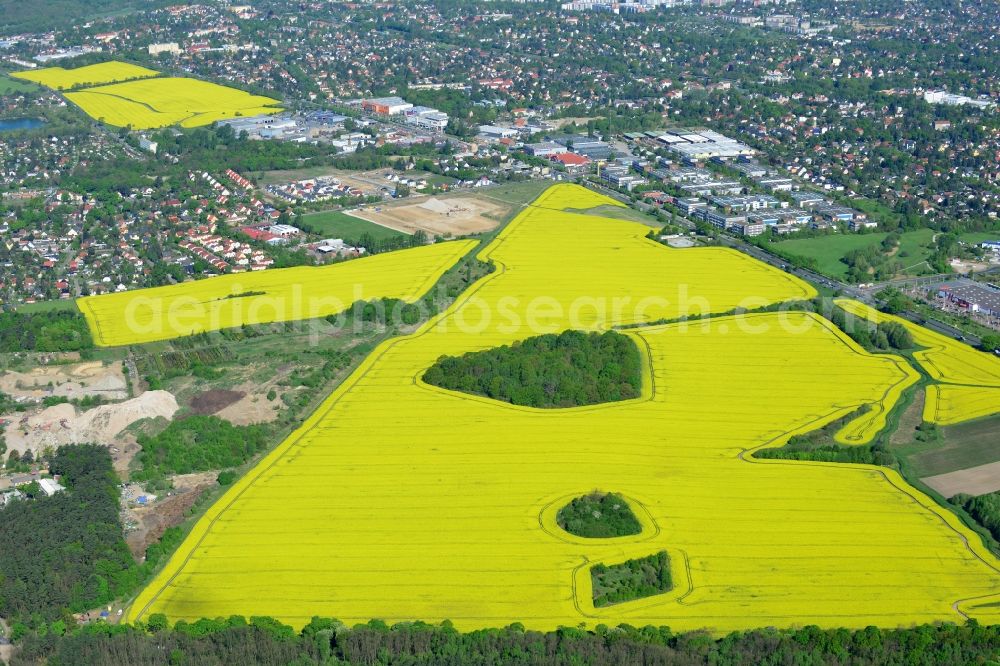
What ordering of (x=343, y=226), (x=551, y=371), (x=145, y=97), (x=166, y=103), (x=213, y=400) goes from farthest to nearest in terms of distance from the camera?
(x=145, y=97) → (x=166, y=103) → (x=343, y=226) → (x=551, y=371) → (x=213, y=400)

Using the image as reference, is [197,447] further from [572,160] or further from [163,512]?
[572,160]

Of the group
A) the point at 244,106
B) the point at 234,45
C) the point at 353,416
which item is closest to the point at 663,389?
the point at 353,416

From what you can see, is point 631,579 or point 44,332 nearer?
point 631,579

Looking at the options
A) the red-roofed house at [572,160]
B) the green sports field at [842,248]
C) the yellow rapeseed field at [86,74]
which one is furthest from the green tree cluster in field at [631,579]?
the yellow rapeseed field at [86,74]

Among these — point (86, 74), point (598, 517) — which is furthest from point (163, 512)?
point (86, 74)

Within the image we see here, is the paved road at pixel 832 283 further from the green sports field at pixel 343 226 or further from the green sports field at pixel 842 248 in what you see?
the green sports field at pixel 343 226

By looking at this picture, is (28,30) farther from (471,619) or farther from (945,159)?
(471,619)
